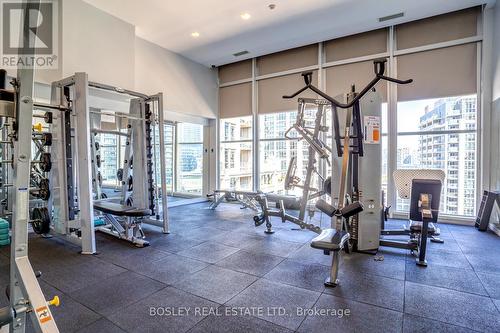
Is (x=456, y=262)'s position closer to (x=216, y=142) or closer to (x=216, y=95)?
(x=216, y=142)

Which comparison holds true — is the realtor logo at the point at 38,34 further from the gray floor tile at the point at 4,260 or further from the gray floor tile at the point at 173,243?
the gray floor tile at the point at 173,243

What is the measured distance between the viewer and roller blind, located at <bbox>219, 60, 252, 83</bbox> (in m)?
7.31

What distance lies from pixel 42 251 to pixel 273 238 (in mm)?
3156

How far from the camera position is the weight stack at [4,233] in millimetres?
3776

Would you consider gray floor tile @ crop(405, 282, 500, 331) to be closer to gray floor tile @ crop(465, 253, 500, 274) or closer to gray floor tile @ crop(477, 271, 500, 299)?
gray floor tile @ crop(477, 271, 500, 299)

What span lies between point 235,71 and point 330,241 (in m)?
6.15

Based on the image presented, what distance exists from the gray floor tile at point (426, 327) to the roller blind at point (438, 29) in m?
5.14

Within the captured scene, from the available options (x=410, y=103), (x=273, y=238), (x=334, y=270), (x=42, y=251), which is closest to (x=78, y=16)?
(x=42, y=251)

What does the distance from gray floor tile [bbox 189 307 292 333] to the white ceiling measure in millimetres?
4532

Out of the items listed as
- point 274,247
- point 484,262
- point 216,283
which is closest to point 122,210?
point 216,283

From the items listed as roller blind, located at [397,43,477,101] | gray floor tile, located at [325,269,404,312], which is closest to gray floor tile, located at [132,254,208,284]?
gray floor tile, located at [325,269,404,312]

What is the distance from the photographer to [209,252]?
3.53 m

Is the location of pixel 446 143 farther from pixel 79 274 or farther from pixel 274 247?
pixel 79 274

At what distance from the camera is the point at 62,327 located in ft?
6.35
